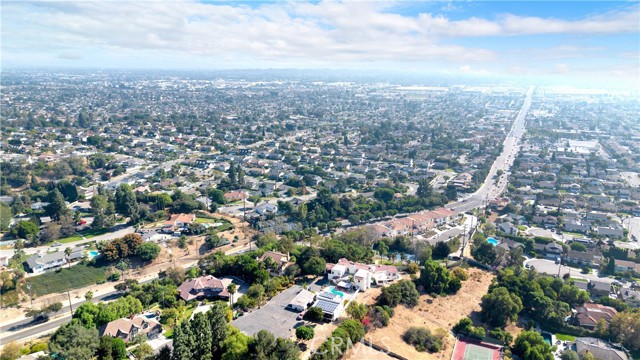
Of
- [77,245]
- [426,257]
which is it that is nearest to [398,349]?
[426,257]

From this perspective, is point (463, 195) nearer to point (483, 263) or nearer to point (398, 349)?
point (483, 263)

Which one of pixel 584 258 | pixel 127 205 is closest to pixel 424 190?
pixel 584 258

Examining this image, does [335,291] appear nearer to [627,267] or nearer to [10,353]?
[10,353]

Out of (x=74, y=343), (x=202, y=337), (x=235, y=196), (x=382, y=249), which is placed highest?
(x=202, y=337)

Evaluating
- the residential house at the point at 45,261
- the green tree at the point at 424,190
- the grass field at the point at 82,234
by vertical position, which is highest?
the green tree at the point at 424,190

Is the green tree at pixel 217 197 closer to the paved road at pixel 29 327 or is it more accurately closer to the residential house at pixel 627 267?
the paved road at pixel 29 327

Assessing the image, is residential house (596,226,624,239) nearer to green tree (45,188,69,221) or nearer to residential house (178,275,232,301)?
residential house (178,275,232,301)

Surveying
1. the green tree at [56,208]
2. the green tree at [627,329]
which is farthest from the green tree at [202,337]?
the green tree at [56,208]
